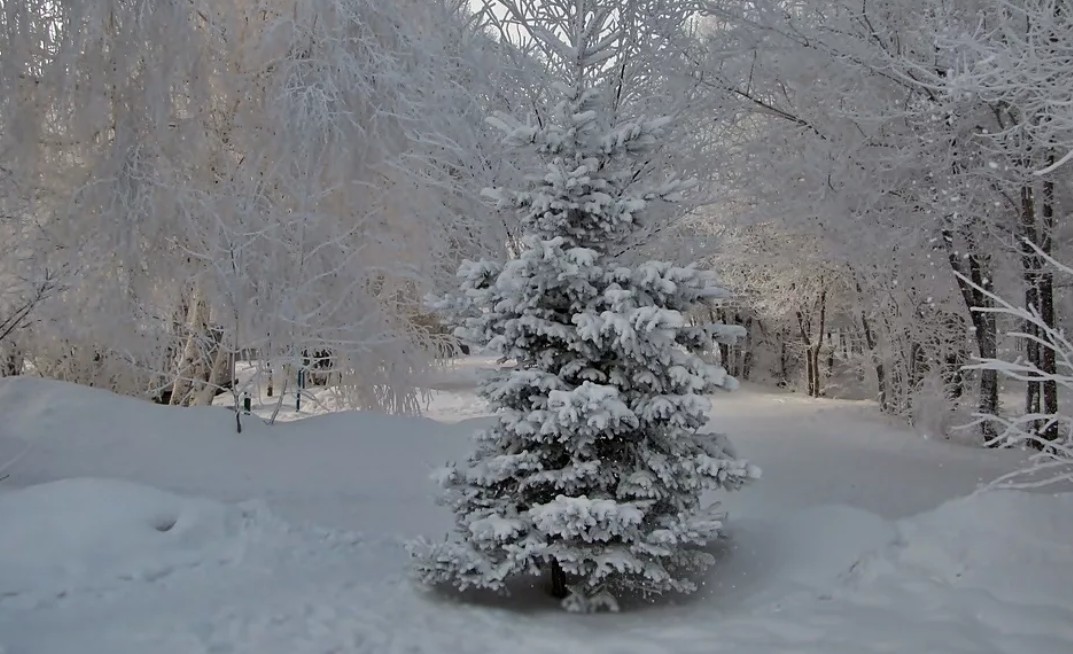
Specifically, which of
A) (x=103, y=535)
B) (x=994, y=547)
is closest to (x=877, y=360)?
(x=994, y=547)

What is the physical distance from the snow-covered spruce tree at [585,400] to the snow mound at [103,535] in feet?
5.04

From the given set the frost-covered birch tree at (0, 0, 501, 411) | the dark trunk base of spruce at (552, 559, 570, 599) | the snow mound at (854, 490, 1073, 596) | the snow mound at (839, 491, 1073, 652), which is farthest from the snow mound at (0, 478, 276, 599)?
the snow mound at (854, 490, 1073, 596)

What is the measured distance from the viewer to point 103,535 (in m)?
4.81

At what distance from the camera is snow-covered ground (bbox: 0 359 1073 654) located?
12.5 ft

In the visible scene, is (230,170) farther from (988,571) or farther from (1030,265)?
(1030,265)

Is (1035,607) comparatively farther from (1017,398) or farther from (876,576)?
(1017,398)

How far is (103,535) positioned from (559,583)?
268 centimetres

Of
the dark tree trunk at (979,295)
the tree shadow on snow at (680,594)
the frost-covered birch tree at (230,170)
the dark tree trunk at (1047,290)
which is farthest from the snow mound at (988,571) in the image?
the frost-covered birch tree at (230,170)

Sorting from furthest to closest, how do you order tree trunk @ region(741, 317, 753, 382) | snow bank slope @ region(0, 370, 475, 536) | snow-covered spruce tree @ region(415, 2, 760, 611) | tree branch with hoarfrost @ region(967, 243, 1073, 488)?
tree trunk @ region(741, 317, 753, 382), snow bank slope @ region(0, 370, 475, 536), snow-covered spruce tree @ region(415, 2, 760, 611), tree branch with hoarfrost @ region(967, 243, 1073, 488)

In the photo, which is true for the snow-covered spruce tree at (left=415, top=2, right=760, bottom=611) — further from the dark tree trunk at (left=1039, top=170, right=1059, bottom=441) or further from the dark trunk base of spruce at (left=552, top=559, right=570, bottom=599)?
the dark tree trunk at (left=1039, top=170, right=1059, bottom=441)

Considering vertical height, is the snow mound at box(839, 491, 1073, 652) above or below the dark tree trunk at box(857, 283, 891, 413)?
below

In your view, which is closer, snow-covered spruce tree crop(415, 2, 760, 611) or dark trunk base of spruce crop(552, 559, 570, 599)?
snow-covered spruce tree crop(415, 2, 760, 611)

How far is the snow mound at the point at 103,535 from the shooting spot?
4.43 meters

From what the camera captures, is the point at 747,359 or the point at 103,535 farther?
the point at 747,359
